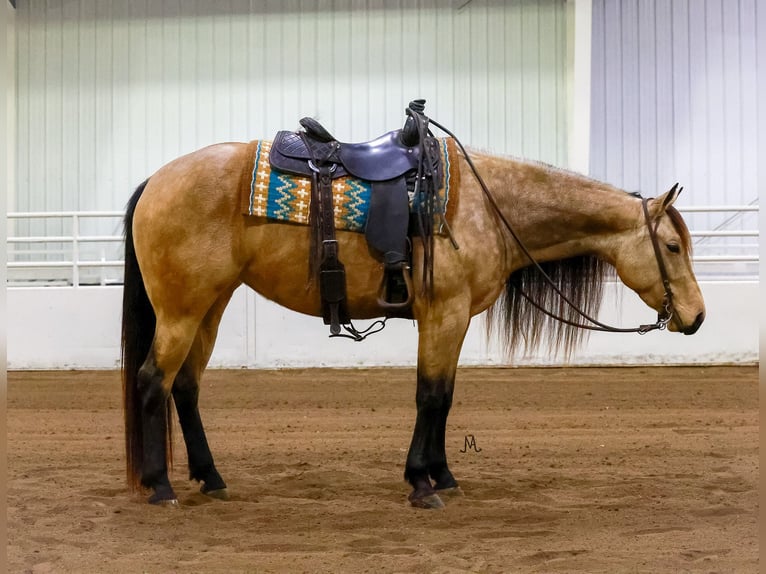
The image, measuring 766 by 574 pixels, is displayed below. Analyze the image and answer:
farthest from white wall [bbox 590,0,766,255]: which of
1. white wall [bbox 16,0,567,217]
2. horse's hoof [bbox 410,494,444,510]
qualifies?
horse's hoof [bbox 410,494,444,510]

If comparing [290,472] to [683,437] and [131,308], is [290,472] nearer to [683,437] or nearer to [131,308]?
[131,308]

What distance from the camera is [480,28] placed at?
9.79 metres

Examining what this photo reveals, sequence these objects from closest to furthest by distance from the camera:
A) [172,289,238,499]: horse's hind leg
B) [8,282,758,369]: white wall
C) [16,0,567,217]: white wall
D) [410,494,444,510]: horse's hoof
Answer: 1. [410,494,444,510]: horse's hoof
2. [172,289,238,499]: horse's hind leg
3. [8,282,758,369]: white wall
4. [16,0,567,217]: white wall

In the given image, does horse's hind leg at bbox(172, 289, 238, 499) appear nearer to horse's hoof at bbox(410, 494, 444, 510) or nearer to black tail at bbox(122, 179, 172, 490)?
black tail at bbox(122, 179, 172, 490)

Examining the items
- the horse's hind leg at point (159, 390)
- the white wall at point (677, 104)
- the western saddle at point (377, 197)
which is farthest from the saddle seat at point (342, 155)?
the white wall at point (677, 104)

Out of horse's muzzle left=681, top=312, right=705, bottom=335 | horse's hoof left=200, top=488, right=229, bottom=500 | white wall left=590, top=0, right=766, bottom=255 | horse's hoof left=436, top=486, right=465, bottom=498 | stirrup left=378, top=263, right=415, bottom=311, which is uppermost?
white wall left=590, top=0, right=766, bottom=255

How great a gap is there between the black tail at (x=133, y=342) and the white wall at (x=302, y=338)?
378 centimetres

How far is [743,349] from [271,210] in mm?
5447

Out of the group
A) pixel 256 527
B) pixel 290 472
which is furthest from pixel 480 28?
pixel 256 527

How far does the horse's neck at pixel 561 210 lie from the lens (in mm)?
3359

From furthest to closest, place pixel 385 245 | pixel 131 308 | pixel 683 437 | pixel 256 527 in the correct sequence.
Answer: pixel 683 437, pixel 131 308, pixel 385 245, pixel 256 527

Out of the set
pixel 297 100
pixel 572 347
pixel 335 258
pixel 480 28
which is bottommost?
pixel 572 347

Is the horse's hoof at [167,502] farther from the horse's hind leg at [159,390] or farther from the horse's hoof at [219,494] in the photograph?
the horse's hoof at [219,494]

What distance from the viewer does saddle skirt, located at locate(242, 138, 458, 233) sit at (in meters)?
3.15
